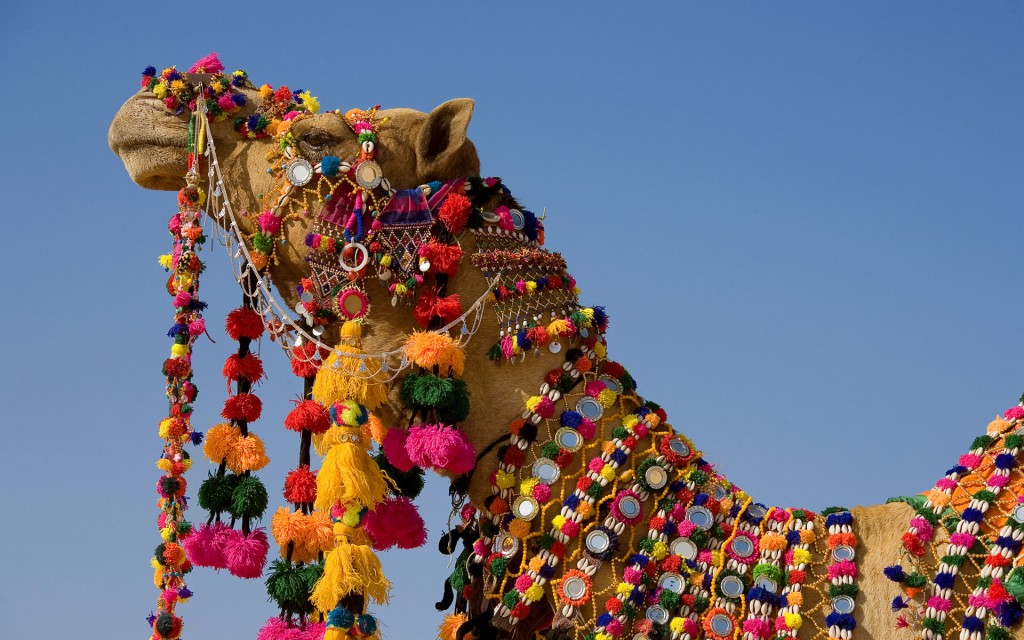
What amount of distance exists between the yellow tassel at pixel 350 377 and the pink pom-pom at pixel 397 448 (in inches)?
6.2

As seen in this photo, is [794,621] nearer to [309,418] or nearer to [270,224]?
[309,418]

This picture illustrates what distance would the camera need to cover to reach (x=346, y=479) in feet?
20.6

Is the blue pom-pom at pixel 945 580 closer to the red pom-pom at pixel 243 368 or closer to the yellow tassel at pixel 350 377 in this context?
the yellow tassel at pixel 350 377

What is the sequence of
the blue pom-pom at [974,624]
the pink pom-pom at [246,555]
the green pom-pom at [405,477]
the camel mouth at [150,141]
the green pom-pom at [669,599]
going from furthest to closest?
1. the green pom-pom at [405,477]
2. the camel mouth at [150,141]
3. the pink pom-pom at [246,555]
4. the green pom-pom at [669,599]
5. the blue pom-pom at [974,624]

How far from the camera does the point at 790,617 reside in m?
6.13

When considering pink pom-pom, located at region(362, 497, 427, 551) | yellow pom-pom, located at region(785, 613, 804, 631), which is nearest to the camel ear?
pink pom-pom, located at region(362, 497, 427, 551)

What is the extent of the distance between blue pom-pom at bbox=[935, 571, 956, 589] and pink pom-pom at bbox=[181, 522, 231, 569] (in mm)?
3238

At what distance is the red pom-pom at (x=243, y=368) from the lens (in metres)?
6.89

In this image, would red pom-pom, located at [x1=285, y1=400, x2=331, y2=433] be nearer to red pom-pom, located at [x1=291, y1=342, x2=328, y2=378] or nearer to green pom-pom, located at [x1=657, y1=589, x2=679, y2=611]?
red pom-pom, located at [x1=291, y1=342, x2=328, y2=378]

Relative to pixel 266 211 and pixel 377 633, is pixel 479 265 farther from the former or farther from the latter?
pixel 377 633

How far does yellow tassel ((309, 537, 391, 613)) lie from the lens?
6121 millimetres

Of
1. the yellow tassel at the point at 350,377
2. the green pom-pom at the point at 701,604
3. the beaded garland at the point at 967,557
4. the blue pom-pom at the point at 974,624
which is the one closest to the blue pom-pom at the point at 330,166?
the yellow tassel at the point at 350,377

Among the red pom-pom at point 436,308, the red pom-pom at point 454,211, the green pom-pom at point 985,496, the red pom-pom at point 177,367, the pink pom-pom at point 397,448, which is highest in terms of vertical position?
the red pom-pom at point 454,211

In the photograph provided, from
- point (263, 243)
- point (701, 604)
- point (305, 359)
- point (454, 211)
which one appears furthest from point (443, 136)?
point (701, 604)
